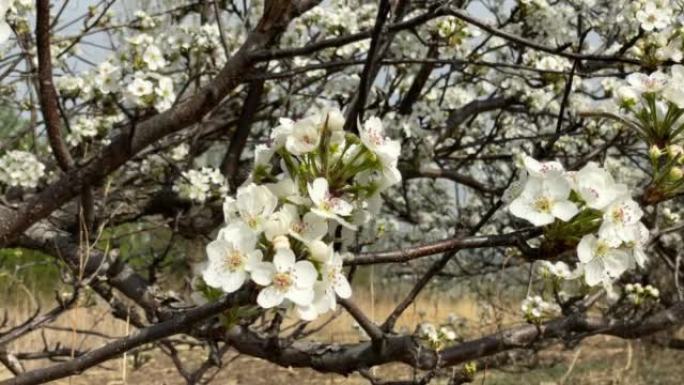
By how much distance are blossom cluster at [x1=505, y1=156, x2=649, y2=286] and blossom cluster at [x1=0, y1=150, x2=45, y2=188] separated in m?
2.59

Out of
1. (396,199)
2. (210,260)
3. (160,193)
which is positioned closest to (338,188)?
(210,260)

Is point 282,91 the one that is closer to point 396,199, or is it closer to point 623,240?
point 396,199

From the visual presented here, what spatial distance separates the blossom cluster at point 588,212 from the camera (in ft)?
3.66

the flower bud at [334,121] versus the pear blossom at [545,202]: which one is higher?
the flower bud at [334,121]

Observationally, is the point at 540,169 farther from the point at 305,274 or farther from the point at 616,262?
the point at 305,274

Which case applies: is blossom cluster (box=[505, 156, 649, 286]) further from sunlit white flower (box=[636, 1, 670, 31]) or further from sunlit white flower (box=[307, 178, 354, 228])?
sunlit white flower (box=[636, 1, 670, 31])

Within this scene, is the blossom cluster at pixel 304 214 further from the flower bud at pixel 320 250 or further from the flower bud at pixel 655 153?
the flower bud at pixel 655 153

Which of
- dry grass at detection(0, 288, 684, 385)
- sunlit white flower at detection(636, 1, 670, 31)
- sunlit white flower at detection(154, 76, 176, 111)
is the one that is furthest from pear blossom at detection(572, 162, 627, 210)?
dry grass at detection(0, 288, 684, 385)

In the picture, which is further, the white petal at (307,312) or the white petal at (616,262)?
the white petal at (616,262)

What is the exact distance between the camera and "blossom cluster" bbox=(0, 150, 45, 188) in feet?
10.9

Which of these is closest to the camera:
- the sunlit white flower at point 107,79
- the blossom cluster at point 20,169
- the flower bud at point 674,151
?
the flower bud at point 674,151

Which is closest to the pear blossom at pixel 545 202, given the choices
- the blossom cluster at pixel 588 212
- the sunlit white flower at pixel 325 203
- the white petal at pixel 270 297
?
the blossom cluster at pixel 588 212

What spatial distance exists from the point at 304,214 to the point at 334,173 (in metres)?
0.10

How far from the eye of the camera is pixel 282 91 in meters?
4.29
